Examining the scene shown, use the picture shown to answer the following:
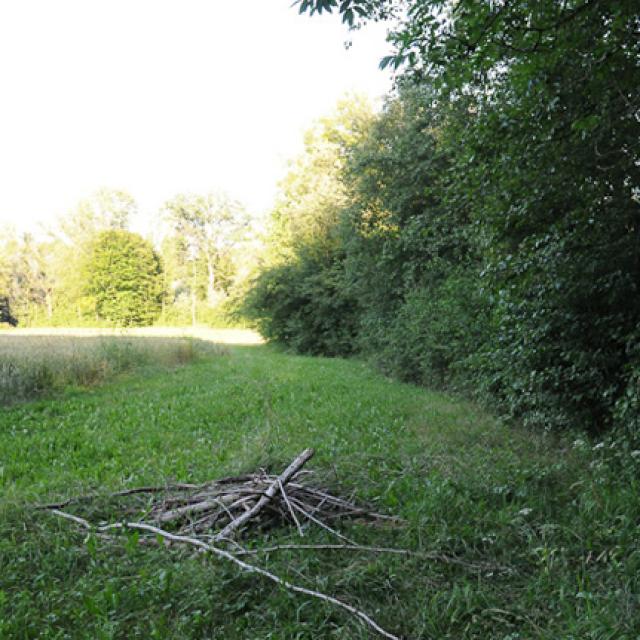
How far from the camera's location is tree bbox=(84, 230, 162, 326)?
49.5m

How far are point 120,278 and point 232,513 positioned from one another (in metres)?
49.7

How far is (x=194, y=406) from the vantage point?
931cm

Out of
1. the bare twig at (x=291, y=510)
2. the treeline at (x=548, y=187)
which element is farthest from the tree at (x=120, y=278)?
the bare twig at (x=291, y=510)

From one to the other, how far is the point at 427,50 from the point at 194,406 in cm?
707

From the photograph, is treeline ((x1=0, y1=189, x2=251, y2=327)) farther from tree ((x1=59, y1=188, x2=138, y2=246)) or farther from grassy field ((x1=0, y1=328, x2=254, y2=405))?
grassy field ((x1=0, y1=328, x2=254, y2=405))

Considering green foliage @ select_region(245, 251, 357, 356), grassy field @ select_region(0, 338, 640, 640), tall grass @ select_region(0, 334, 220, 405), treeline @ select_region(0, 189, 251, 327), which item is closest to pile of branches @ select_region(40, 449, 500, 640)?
grassy field @ select_region(0, 338, 640, 640)

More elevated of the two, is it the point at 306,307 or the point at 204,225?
the point at 204,225

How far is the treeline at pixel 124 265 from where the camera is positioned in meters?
49.9

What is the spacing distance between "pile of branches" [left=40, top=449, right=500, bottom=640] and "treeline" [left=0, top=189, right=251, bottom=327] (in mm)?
42777

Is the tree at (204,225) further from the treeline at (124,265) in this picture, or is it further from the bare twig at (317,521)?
the bare twig at (317,521)

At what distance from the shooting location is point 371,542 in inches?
146

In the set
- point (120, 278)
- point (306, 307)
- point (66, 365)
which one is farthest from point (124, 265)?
point (66, 365)

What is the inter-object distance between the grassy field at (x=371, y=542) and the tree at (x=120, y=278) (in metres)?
45.4

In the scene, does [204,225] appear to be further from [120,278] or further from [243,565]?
[243,565]
